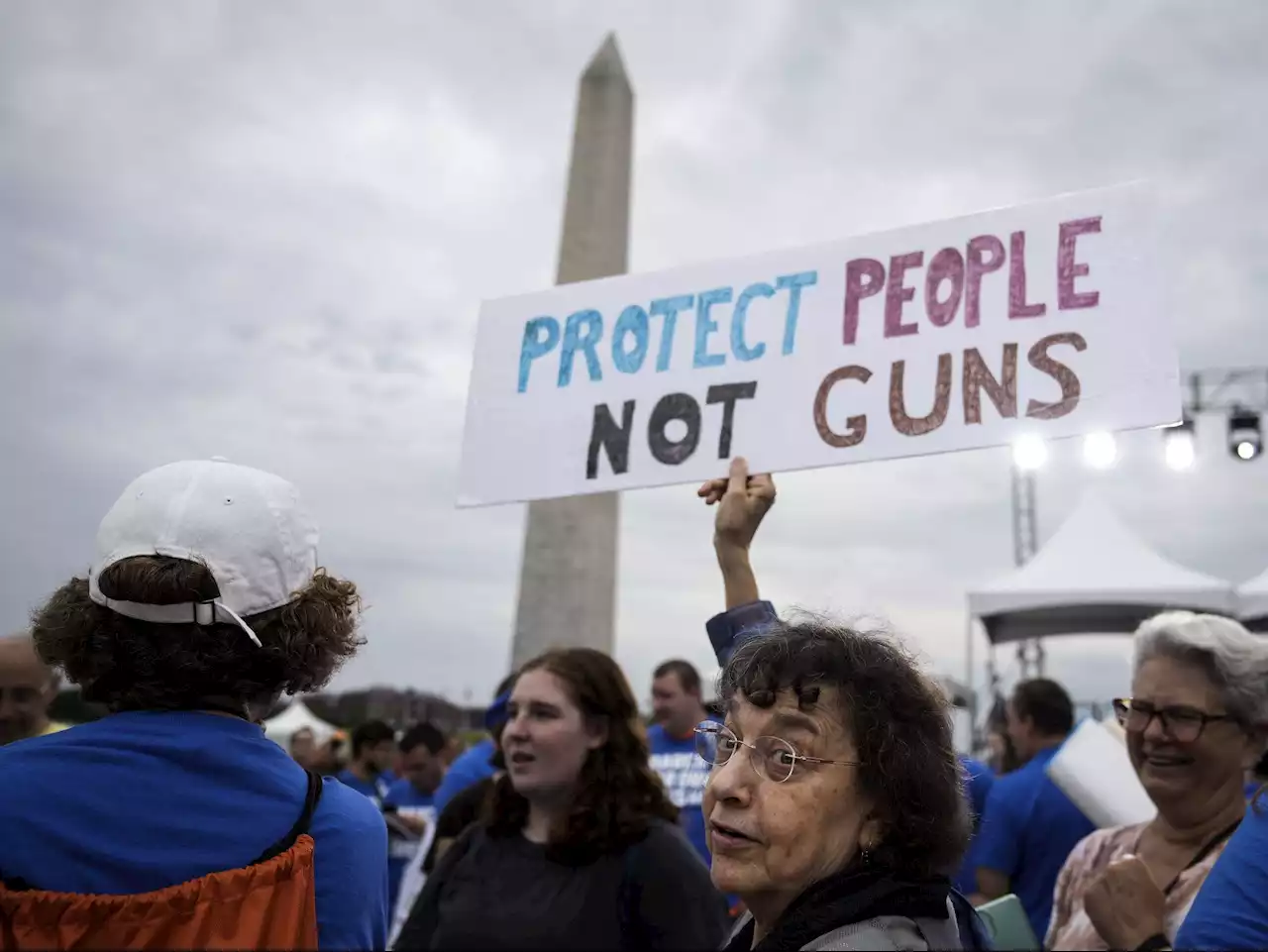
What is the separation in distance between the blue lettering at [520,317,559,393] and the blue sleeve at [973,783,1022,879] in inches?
89.2

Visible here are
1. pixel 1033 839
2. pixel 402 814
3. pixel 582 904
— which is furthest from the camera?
pixel 402 814

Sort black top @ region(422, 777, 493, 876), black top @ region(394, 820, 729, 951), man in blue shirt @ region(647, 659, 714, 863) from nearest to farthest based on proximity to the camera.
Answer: black top @ region(394, 820, 729, 951), black top @ region(422, 777, 493, 876), man in blue shirt @ region(647, 659, 714, 863)

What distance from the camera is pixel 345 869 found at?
48.8 inches

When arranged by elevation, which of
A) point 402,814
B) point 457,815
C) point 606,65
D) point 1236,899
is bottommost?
point 402,814

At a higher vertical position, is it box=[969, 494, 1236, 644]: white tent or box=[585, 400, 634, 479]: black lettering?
box=[969, 494, 1236, 644]: white tent

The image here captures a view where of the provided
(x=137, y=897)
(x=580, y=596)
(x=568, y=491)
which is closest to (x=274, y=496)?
(x=137, y=897)

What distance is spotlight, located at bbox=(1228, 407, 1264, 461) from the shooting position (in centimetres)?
1026

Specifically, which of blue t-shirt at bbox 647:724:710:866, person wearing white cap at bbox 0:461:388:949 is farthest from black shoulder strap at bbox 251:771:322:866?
blue t-shirt at bbox 647:724:710:866

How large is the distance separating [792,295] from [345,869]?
4.82ft

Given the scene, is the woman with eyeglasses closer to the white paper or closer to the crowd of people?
the crowd of people

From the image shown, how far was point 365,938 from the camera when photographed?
4.17 ft

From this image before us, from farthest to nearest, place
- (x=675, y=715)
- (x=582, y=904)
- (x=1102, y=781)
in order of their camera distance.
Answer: (x=675, y=715), (x=1102, y=781), (x=582, y=904)

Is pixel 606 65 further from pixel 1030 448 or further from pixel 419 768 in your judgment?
pixel 1030 448

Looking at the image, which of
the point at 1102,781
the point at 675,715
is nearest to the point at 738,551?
the point at 1102,781
